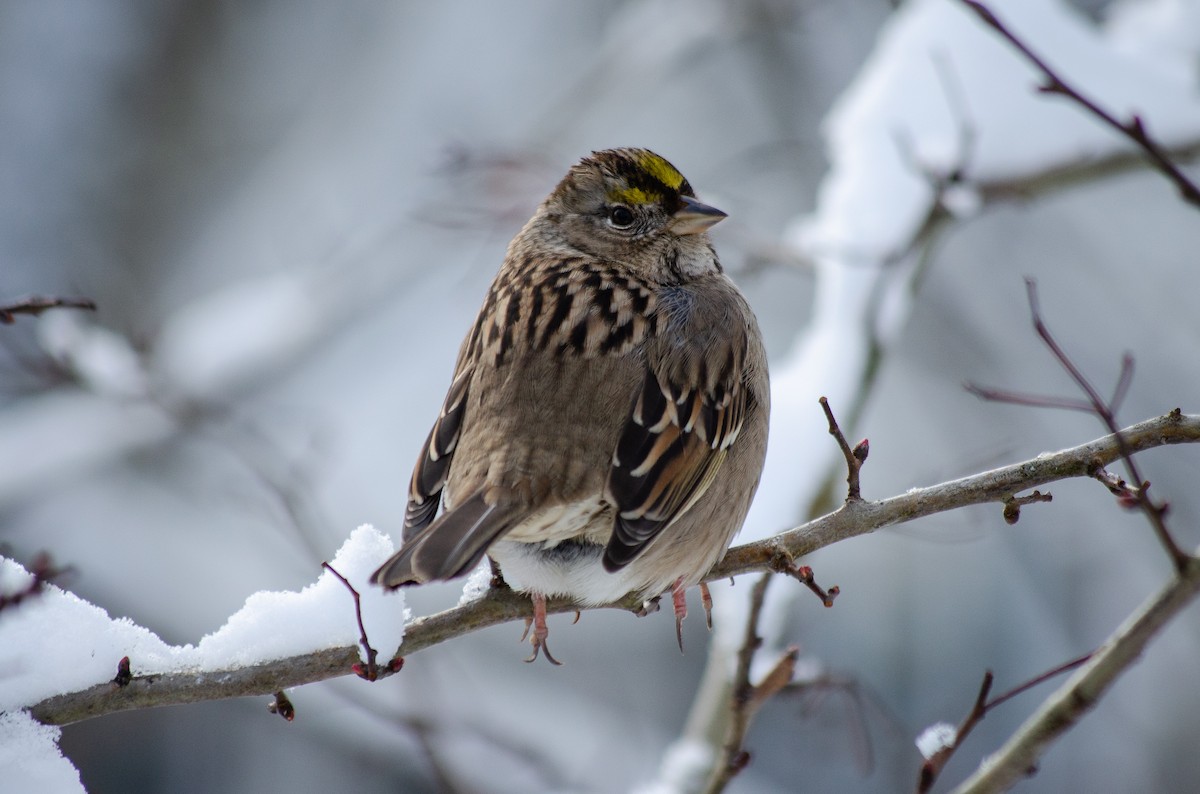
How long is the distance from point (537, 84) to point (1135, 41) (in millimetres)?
5830

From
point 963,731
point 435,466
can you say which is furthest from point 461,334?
point 963,731

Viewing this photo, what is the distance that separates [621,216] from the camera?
13.1 ft

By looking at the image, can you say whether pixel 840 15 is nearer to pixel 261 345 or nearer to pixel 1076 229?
pixel 1076 229

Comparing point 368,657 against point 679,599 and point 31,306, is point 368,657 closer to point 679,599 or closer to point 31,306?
point 31,306

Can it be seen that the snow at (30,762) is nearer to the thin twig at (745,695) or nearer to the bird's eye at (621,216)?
the thin twig at (745,695)

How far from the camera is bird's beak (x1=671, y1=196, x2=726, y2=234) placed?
12.6 feet

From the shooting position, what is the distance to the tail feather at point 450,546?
2.52 m

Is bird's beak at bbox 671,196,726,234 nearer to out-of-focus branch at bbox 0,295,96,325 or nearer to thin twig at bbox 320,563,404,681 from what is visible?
thin twig at bbox 320,563,404,681

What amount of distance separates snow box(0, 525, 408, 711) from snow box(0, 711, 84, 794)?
0.05 m

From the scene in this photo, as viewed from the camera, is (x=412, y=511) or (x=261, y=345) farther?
(x=261, y=345)

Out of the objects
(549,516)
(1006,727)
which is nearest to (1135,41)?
(1006,727)

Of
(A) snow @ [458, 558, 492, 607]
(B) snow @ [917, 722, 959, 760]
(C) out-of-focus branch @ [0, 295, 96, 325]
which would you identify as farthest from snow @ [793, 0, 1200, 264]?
(C) out-of-focus branch @ [0, 295, 96, 325]

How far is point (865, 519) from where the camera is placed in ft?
9.11

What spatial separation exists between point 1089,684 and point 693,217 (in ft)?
7.02
